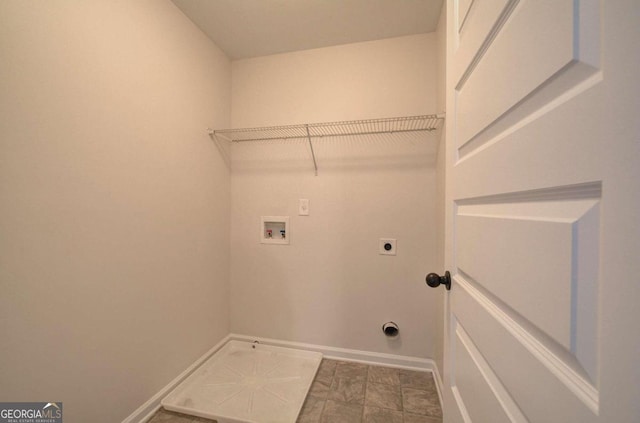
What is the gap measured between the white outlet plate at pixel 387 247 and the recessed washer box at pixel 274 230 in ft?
2.41

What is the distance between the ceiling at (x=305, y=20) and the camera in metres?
1.39

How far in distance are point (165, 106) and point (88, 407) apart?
1.55m

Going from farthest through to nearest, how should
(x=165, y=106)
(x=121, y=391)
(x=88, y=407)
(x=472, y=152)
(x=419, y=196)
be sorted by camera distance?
(x=419, y=196) → (x=165, y=106) → (x=121, y=391) → (x=88, y=407) → (x=472, y=152)

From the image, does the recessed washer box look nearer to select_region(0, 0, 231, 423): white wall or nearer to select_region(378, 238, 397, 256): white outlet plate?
select_region(0, 0, 231, 423): white wall

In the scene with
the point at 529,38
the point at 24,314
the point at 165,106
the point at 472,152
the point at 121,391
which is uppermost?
the point at 165,106

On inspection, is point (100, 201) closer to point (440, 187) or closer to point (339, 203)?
point (339, 203)

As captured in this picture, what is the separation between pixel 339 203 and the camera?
5.71ft

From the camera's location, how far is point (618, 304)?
0.82ft

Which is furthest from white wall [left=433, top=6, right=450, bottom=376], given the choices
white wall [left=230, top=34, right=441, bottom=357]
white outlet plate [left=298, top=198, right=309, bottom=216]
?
white outlet plate [left=298, top=198, right=309, bottom=216]

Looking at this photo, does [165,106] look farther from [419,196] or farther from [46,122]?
[419,196]

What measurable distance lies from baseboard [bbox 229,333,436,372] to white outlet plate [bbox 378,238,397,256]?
0.76m

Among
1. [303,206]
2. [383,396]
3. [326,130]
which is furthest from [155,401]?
[326,130]

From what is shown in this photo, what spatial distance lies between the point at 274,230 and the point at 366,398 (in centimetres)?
130

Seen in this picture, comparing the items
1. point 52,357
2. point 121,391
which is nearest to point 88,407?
point 121,391
